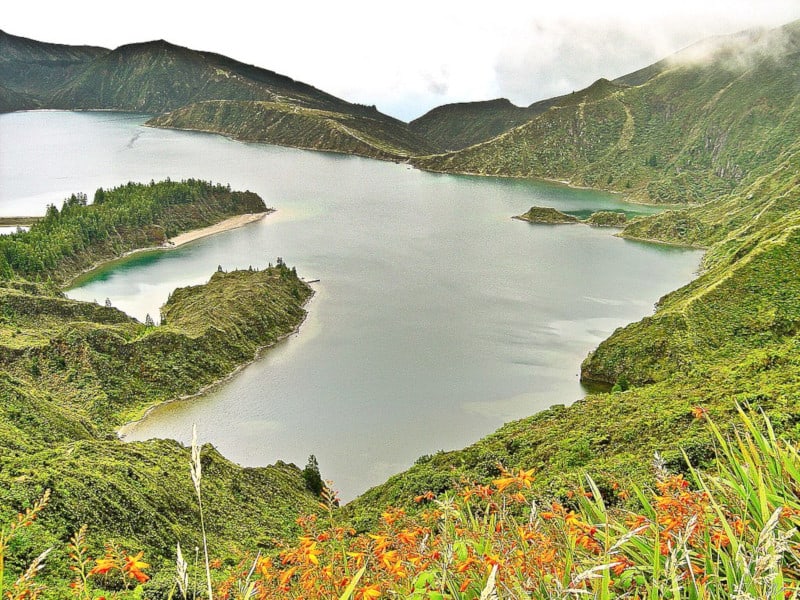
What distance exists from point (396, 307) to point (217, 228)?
41.7 m

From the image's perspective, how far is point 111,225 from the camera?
6962cm

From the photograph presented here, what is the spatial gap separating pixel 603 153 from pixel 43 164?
123005 millimetres

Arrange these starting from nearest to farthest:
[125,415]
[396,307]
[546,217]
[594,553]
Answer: [594,553] < [125,415] < [396,307] < [546,217]

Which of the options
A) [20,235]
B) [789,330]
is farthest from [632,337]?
[20,235]

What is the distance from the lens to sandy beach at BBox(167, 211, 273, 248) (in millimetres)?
74787

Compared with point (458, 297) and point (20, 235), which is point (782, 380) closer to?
point (458, 297)

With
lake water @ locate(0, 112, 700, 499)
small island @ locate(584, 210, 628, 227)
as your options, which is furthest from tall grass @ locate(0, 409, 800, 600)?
small island @ locate(584, 210, 628, 227)

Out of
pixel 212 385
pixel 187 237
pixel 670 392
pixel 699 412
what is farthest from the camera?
pixel 187 237

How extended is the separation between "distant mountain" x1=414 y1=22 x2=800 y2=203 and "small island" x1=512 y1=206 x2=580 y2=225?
97.8 ft

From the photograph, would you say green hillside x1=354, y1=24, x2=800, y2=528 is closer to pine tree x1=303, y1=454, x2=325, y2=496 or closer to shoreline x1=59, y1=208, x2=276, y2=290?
pine tree x1=303, y1=454, x2=325, y2=496

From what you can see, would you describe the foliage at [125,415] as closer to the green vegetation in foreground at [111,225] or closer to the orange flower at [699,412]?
the orange flower at [699,412]

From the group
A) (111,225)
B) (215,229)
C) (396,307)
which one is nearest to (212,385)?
(396,307)

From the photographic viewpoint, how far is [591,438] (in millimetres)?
21406

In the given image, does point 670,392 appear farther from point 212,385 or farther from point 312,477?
point 212,385
